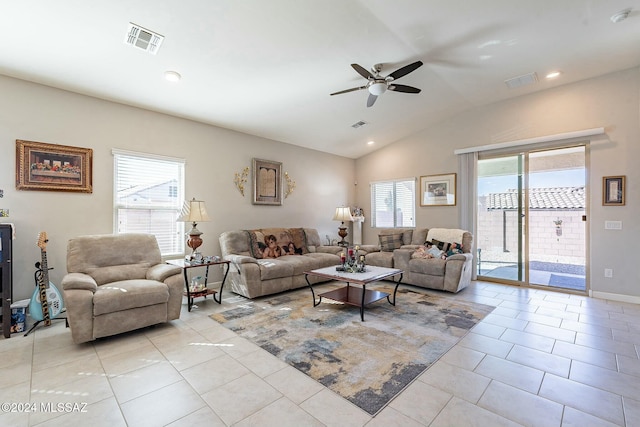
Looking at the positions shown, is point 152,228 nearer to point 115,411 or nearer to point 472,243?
point 115,411

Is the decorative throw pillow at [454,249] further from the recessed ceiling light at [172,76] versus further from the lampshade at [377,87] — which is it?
the recessed ceiling light at [172,76]

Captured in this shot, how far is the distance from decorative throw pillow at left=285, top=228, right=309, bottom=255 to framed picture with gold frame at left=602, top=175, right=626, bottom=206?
480 centimetres

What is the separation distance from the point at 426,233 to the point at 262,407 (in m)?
4.63

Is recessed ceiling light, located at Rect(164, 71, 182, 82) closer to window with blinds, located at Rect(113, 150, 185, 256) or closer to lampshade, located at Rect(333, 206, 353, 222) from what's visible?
window with blinds, located at Rect(113, 150, 185, 256)

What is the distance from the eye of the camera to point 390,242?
575 centimetres

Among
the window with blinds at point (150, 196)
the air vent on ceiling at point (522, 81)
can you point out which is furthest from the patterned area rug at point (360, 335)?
the air vent on ceiling at point (522, 81)

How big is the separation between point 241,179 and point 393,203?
3534 millimetres

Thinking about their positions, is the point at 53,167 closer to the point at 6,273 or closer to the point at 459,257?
the point at 6,273

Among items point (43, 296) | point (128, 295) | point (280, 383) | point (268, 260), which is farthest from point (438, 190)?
point (43, 296)

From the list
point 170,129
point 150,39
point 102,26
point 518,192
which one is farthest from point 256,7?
point 518,192

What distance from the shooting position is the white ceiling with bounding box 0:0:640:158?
101 inches

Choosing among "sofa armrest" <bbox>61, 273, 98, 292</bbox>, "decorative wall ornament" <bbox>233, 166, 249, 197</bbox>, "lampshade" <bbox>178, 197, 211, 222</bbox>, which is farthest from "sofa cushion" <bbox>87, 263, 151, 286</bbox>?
"decorative wall ornament" <bbox>233, 166, 249, 197</bbox>

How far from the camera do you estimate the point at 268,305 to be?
153 inches

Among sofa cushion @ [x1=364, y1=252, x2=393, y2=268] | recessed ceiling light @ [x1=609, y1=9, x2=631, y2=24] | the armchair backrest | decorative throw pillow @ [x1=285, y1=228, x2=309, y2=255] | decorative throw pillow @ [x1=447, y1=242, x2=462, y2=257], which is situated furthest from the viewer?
decorative throw pillow @ [x1=285, y1=228, x2=309, y2=255]
